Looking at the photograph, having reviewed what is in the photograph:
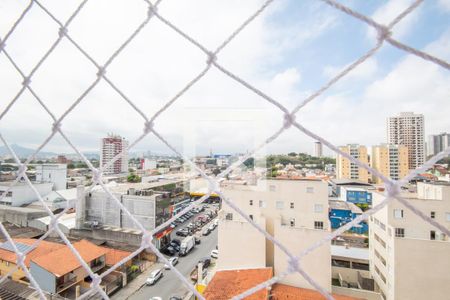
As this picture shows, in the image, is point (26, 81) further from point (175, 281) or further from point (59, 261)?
point (175, 281)

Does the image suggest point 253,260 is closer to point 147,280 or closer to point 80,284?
point 147,280

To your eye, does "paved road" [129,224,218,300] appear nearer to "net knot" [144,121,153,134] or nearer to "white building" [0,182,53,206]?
"net knot" [144,121,153,134]

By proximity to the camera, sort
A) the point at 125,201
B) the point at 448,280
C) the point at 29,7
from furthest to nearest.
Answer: the point at 125,201, the point at 448,280, the point at 29,7

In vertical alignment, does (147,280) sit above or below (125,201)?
below

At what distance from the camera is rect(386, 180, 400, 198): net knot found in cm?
33

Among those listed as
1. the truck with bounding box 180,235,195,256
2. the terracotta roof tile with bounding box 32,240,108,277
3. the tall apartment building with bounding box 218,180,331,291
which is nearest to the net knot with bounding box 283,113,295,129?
the tall apartment building with bounding box 218,180,331,291

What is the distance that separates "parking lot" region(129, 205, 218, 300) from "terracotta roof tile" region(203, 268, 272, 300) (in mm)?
414

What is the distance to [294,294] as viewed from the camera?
279 cm

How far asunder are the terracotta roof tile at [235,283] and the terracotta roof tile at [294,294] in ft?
0.48

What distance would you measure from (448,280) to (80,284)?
17.5ft

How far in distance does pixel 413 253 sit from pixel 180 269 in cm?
384

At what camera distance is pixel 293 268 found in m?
0.38

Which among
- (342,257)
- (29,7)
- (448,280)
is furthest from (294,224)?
(29,7)

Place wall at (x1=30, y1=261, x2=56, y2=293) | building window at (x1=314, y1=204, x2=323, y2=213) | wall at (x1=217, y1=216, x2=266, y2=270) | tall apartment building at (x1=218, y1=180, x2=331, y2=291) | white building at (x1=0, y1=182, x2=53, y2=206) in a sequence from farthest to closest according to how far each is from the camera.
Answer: white building at (x1=0, y1=182, x2=53, y2=206) < building window at (x1=314, y1=204, x2=323, y2=213) < wall at (x1=30, y1=261, x2=56, y2=293) < wall at (x1=217, y1=216, x2=266, y2=270) < tall apartment building at (x1=218, y1=180, x2=331, y2=291)
